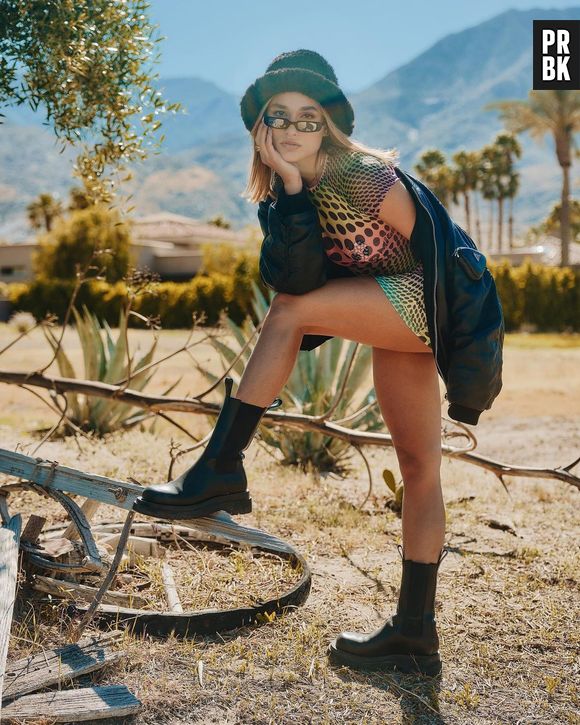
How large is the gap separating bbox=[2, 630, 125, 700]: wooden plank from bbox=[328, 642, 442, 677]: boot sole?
83 centimetres

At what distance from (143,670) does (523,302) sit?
82.0 ft

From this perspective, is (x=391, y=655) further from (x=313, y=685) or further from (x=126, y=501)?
(x=126, y=501)

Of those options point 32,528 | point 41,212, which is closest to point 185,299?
point 32,528

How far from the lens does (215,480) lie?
8.69 ft

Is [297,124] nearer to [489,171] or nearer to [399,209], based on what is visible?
[399,209]

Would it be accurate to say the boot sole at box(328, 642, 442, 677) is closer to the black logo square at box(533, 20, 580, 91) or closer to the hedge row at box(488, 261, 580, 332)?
the black logo square at box(533, 20, 580, 91)

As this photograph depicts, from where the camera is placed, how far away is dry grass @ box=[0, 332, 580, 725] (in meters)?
2.72

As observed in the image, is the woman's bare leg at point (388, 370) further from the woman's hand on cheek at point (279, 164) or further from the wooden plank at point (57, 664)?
the wooden plank at point (57, 664)

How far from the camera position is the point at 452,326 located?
2.71m

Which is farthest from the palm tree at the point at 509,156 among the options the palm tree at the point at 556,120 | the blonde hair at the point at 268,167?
the blonde hair at the point at 268,167

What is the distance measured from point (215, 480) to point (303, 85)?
1.32 meters

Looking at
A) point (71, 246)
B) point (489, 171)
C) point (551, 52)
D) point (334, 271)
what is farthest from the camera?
point (489, 171)

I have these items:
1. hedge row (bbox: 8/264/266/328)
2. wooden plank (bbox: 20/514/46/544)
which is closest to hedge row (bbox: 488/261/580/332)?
hedge row (bbox: 8/264/266/328)

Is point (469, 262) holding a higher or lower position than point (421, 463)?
higher
